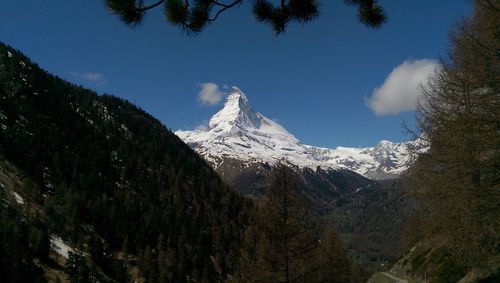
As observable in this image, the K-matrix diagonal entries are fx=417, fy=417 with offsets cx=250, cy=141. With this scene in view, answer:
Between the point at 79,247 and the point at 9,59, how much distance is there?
125662 mm

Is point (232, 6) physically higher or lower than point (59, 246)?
higher

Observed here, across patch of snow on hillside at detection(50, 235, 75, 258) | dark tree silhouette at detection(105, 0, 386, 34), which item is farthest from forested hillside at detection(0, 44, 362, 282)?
dark tree silhouette at detection(105, 0, 386, 34)

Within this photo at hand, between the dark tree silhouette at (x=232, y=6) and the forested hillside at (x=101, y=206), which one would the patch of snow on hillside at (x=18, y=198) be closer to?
the forested hillside at (x=101, y=206)

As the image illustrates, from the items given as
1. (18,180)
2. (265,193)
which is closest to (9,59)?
(18,180)

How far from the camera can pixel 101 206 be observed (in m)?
144

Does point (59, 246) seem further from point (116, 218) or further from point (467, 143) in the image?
point (467, 143)

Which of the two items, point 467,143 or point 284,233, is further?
point 284,233

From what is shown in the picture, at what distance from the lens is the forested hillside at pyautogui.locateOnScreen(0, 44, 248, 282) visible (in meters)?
118

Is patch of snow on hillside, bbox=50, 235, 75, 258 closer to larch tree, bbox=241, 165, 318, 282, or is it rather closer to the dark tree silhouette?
larch tree, bbox=241, 165, 318, 282

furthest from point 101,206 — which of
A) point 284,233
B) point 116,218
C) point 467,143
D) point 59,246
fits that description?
point 467,143

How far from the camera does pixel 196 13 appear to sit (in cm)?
616

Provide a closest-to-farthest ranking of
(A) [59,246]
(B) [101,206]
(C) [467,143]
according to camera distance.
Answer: (C) [467,143], (A) [59,246], (B) [101,206]

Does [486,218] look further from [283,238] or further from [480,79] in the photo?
[283,238]

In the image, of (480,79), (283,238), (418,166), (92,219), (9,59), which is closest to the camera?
(480,79)
